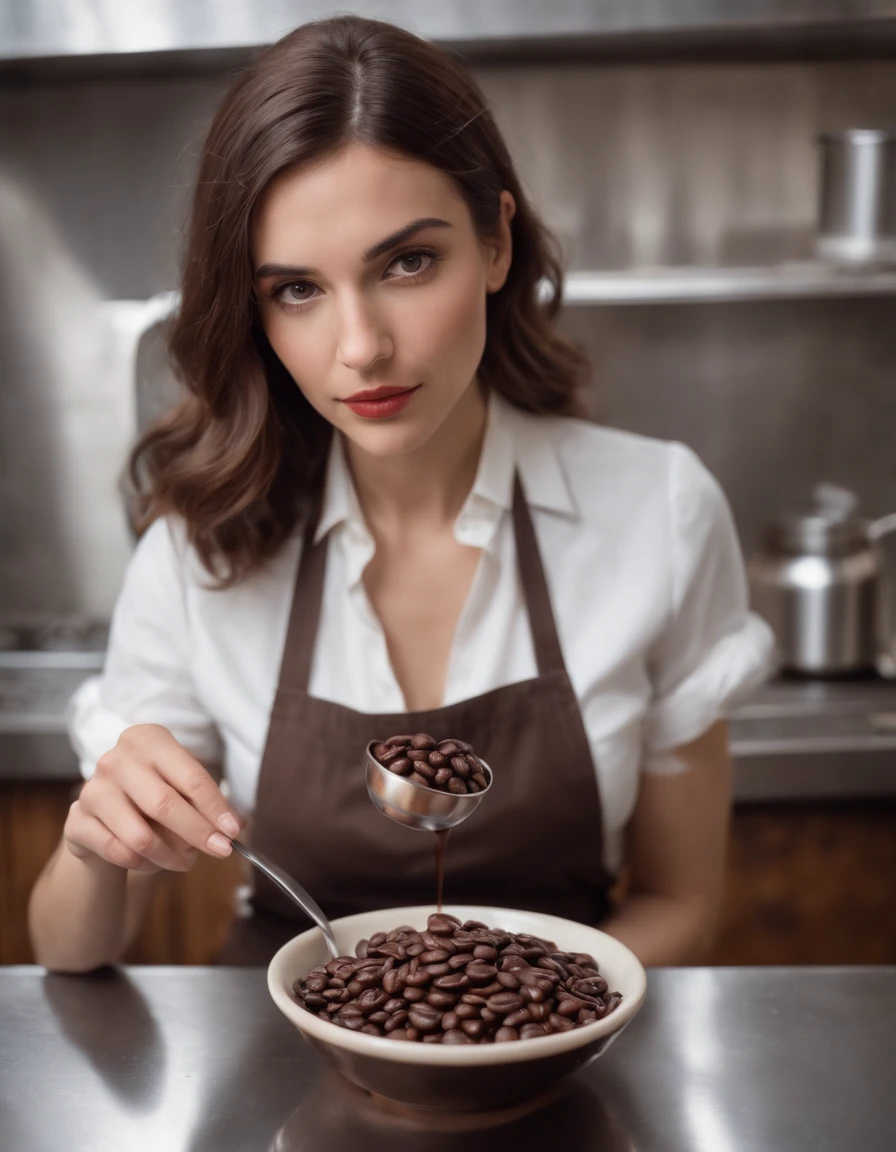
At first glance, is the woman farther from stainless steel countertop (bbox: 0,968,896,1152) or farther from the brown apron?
stainless steel countertop (bbox: 0,968,896,1152)

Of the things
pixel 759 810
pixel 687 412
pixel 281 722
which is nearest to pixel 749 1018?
pixel 281 722

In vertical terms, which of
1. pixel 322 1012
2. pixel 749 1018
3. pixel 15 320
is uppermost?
pixel 15 320

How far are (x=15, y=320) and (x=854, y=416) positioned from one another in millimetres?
1754

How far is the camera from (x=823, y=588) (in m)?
2.46

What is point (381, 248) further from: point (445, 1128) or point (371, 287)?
point (445, 1128)

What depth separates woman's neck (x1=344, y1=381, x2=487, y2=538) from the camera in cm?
163

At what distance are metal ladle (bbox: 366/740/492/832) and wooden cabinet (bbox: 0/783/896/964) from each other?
1.22 m

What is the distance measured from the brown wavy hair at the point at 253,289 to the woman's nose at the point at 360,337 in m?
0.15

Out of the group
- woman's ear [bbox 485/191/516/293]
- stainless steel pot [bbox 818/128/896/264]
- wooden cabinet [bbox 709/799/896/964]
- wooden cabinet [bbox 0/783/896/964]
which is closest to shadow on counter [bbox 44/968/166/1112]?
woman's ear [bbox 485/191/516/293]

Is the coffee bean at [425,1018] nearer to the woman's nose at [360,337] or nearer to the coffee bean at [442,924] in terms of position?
the coffee bean at [442,924]

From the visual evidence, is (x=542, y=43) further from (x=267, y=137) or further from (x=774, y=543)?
(x=267, y=137)

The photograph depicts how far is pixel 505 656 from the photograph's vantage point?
154cm

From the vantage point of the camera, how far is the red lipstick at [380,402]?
131 cm

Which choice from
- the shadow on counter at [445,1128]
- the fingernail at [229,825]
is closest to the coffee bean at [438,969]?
the shadow on counter at [445,1128]
